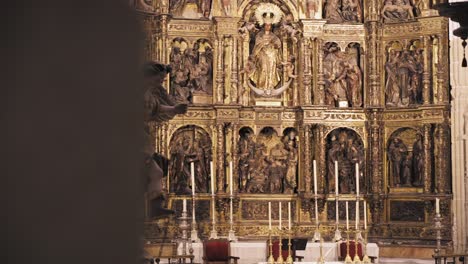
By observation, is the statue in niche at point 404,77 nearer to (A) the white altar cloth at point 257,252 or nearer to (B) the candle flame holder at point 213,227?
(A) the white altar cloth at point 257,252

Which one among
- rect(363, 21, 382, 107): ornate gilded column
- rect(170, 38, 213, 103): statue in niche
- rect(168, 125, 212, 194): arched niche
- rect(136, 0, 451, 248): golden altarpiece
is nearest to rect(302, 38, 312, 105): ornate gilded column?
rect(136, 0, 451, 248): golden altarpiece

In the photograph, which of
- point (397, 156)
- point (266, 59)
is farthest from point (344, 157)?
point (266, 59)

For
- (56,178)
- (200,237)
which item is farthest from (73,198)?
(200,237)

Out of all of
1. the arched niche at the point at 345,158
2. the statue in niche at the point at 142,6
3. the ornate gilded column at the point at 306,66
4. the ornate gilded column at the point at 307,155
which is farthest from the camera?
the arched niche at the point at 345,158

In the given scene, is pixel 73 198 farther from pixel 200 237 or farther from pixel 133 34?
pixel 200 237

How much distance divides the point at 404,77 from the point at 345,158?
7.97 ft

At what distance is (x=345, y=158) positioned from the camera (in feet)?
70.8

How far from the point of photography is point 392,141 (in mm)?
21453

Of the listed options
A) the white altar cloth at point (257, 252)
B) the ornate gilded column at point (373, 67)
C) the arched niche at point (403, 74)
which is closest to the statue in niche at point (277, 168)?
the ornate gilded column at point (373, 67)

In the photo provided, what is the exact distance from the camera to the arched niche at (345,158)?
21484mm

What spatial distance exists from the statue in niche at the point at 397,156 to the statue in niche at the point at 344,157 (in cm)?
73

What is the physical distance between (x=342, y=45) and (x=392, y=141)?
2.67 meters

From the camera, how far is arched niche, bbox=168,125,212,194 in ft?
69.1

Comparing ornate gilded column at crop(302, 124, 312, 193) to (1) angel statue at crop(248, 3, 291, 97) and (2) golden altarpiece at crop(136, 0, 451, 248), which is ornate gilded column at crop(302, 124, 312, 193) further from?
(1) angel statue at crop(248, 3, 291, 97)
